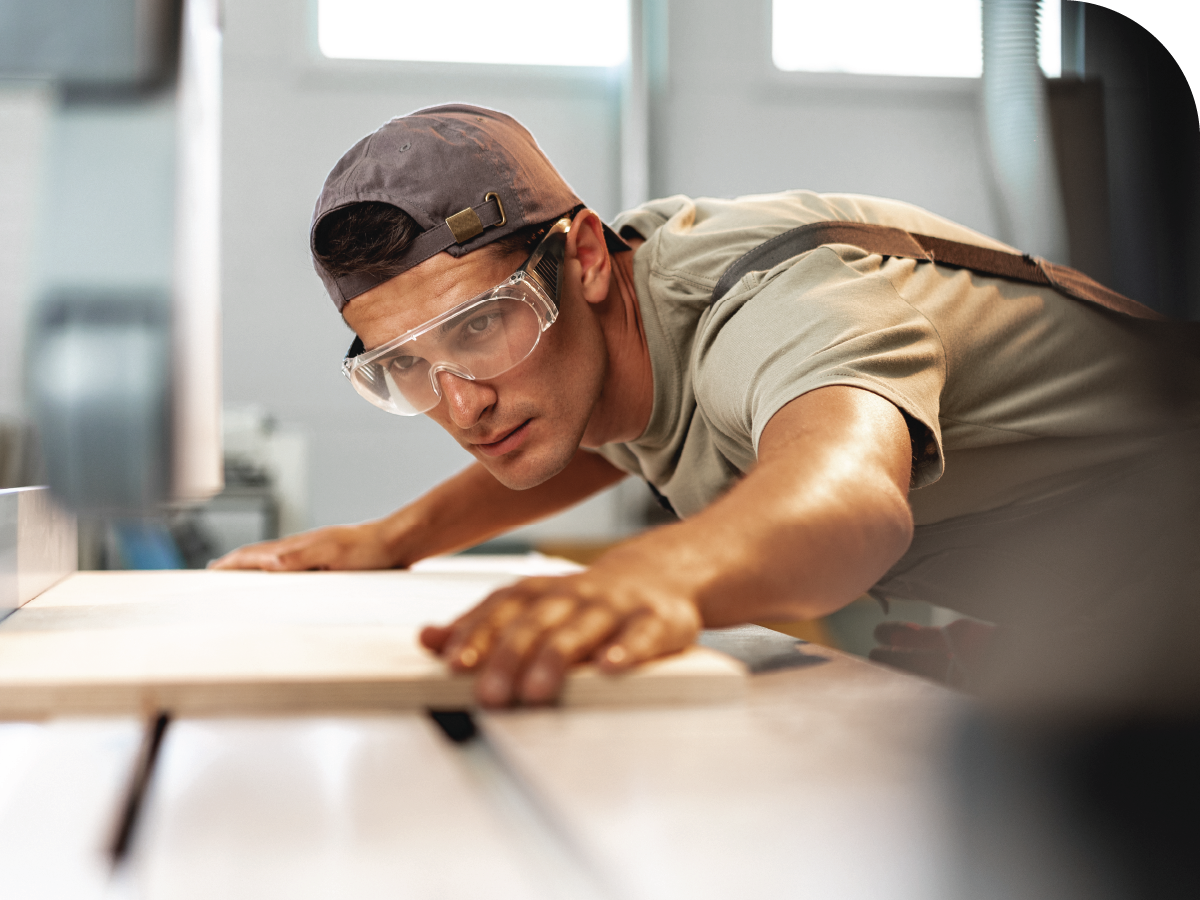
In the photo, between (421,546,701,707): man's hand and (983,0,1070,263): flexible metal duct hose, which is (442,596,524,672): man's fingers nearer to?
(421,546,701,707): man's hand

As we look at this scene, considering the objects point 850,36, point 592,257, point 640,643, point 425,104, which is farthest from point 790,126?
point 640,643

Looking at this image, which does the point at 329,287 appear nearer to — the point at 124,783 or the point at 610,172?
the point at 124,783

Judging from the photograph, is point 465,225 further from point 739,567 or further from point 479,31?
point 479,31

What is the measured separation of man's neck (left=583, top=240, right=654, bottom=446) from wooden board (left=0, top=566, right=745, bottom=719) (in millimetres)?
491

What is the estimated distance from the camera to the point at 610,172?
388cm

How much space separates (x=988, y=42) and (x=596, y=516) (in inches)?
128

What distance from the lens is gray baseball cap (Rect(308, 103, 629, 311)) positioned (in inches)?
38.3

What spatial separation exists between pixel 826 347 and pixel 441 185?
474 millimetres

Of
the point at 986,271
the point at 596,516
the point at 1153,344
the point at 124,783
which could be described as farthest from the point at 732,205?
the point at 596,516

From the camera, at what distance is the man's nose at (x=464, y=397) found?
1.03 metres

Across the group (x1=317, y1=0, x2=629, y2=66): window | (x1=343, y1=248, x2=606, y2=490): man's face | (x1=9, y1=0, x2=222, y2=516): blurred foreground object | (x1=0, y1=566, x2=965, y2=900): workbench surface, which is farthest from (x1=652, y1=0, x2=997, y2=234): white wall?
(x1=0, y1=566, x2=965, y2=900): workbench surface

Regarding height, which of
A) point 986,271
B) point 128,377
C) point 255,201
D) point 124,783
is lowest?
point 124,783

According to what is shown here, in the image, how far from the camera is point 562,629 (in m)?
0.46

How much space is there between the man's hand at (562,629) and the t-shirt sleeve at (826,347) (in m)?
0.26
